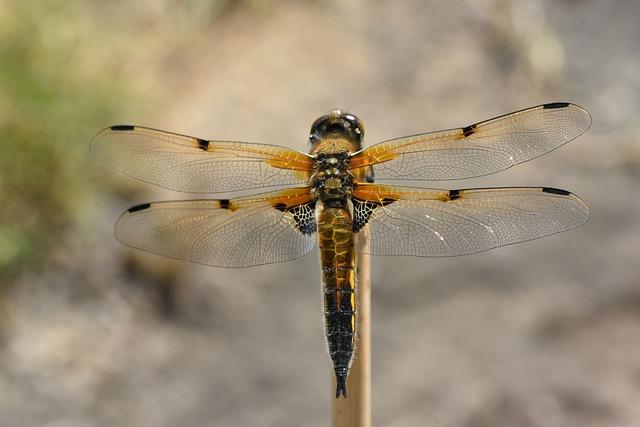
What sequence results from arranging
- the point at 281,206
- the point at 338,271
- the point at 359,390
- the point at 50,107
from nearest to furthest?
1. the point at 359,390
2. the point at 338,271
3. the point at 281,206
4. the point at 50,107

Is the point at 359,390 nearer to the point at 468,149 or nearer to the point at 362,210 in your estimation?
the point at 362,210

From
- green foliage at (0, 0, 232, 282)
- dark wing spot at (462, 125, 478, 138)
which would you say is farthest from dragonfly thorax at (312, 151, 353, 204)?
green foliage at (0, 0, 232, 282)

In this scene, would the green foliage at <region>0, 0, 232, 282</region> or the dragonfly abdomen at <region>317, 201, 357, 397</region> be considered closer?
the dragonfly abdomen at <region>317, 201, 357, 397</region>

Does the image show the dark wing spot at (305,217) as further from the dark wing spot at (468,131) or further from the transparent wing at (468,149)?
the dark wing spot at (468,131)

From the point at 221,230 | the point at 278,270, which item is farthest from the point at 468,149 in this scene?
the point at 278,270

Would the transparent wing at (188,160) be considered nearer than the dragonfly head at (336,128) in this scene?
No

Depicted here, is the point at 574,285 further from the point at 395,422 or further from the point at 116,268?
the point at 116,268

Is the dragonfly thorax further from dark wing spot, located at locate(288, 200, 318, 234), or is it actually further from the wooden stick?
the wooden stick

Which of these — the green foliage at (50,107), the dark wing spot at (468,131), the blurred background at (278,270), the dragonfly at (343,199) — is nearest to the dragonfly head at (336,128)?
the dragonfly at (343,199)
